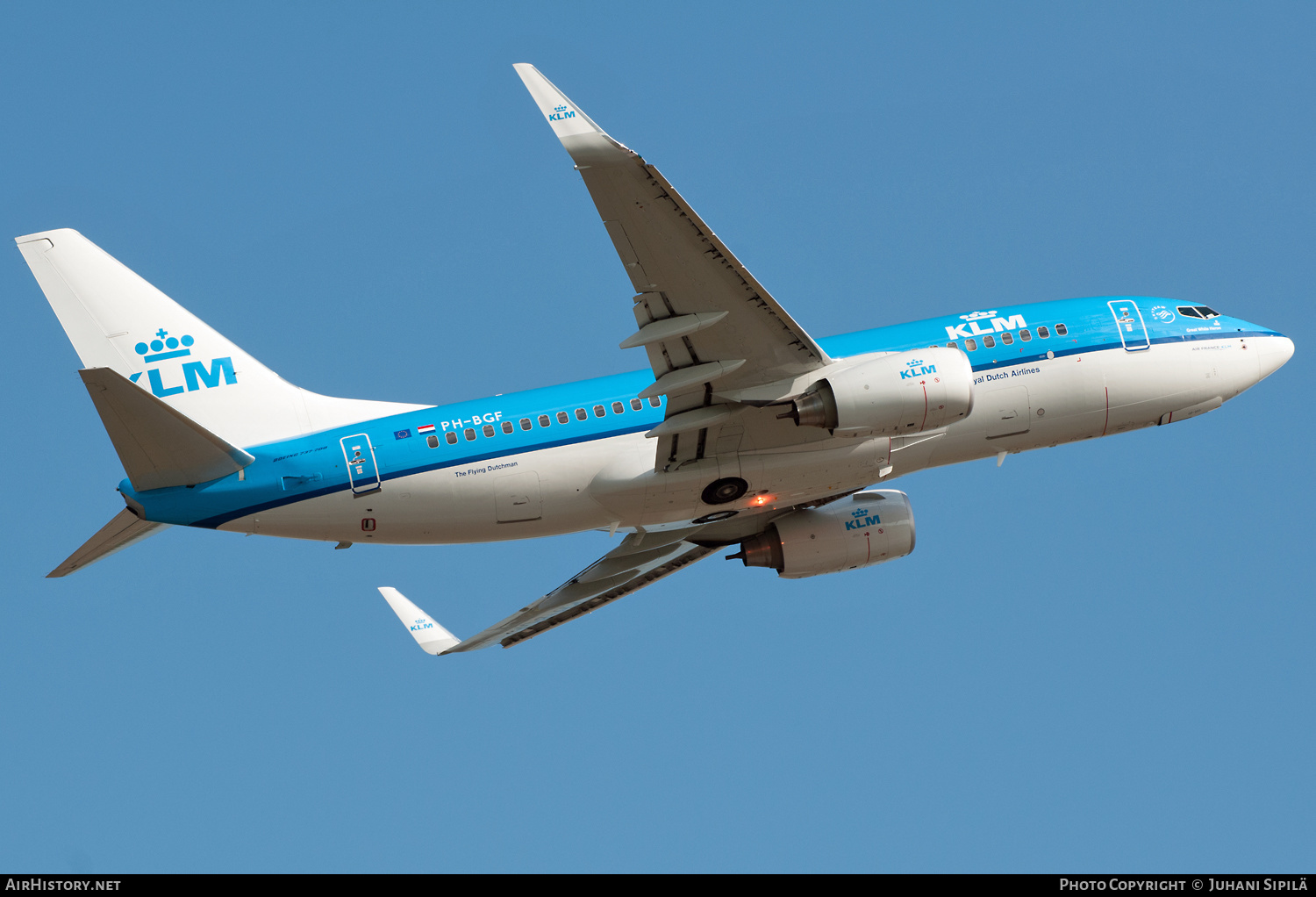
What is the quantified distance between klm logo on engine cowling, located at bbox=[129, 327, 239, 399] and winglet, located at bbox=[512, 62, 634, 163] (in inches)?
459

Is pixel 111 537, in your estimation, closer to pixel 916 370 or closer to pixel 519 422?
pixel 519 422

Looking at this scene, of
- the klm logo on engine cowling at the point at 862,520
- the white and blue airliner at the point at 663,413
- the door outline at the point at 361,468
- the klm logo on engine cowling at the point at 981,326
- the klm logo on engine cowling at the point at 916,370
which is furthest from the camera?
the klm logo on engine cowling at the point at 862,520

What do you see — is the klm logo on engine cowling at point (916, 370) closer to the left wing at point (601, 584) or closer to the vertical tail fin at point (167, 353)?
the left wing at point (601, 584)

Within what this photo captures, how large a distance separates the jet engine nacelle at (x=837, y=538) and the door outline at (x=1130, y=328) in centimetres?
690

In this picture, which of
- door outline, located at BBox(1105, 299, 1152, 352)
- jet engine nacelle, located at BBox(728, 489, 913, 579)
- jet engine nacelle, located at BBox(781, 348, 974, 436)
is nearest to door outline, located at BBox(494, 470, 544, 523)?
jet engine nacelle, located at BBox(781, 348, 974, 436)

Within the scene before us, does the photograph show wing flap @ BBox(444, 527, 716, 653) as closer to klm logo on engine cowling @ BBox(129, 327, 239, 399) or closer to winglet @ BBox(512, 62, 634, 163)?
klm logo on engine cowling @ BBox(129, 327, 239, 399)

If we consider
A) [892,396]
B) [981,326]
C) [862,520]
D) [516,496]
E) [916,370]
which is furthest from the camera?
[862,520]

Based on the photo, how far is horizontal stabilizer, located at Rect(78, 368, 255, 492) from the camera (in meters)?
25.8

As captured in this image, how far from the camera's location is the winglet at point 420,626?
3850 cm

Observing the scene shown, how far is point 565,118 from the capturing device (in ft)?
77.7

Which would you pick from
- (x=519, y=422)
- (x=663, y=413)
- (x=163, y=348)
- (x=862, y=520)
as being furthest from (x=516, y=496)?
(x=862, y=520)

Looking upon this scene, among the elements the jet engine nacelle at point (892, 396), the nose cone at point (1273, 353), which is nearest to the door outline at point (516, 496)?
the jet engine nacelle at point (892, 396)

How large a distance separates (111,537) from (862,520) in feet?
59.3
